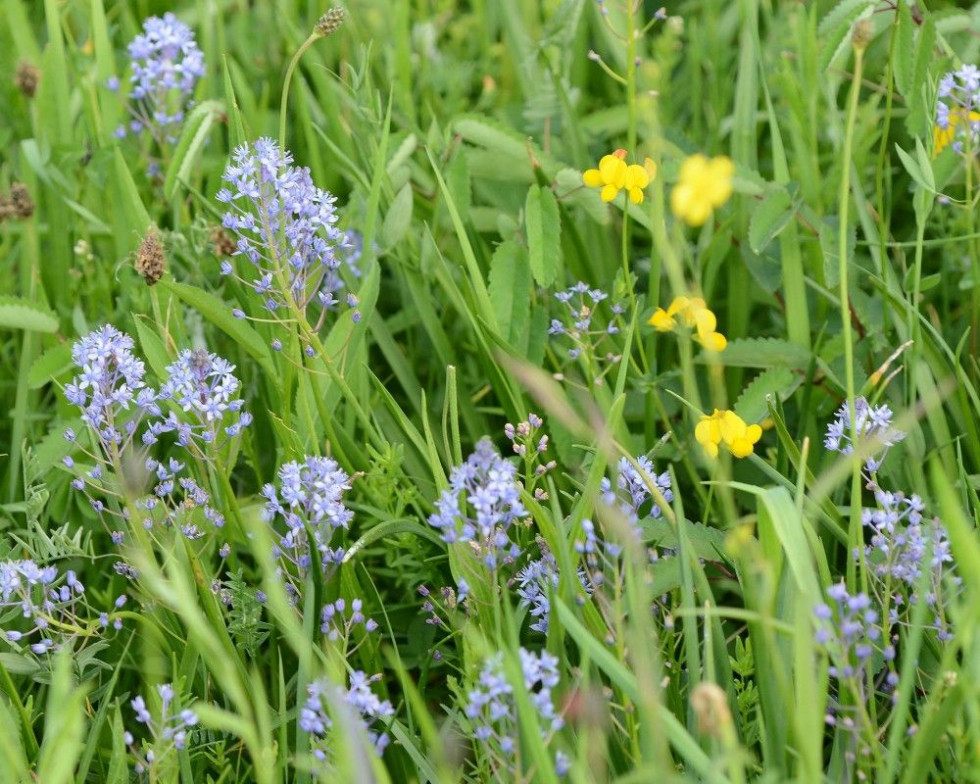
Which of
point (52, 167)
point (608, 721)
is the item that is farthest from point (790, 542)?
point (52, 167)

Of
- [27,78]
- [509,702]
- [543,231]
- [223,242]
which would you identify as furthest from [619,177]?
[27,78]

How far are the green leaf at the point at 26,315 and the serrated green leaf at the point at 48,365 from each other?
4cm

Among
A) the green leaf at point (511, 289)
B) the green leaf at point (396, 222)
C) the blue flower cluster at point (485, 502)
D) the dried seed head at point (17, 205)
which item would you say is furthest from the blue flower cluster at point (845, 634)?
the dried seed head at point (17, 205)

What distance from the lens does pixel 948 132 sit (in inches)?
83.4

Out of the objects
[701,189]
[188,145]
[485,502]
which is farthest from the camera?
[188,145]

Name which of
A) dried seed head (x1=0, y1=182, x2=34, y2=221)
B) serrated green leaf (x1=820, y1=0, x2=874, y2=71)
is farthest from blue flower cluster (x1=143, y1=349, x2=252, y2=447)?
serrated green leaf (x1=820, y1=0, x2=874, y2=71)

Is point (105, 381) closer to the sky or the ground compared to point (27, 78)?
closer to the ground

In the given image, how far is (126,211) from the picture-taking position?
2.18m

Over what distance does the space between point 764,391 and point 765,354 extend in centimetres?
9

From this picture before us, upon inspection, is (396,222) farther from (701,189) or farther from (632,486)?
(701,189)

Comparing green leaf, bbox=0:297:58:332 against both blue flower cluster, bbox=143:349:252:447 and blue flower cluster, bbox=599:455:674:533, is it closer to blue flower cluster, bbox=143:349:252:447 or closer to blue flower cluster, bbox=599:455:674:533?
blue flower cluster, bbox=143:349:252:447

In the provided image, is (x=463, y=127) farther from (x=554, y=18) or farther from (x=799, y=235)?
(x=799, y=235)

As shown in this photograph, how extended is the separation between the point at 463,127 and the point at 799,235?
2.16ft

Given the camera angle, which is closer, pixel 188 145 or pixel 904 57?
pixel 904 57
